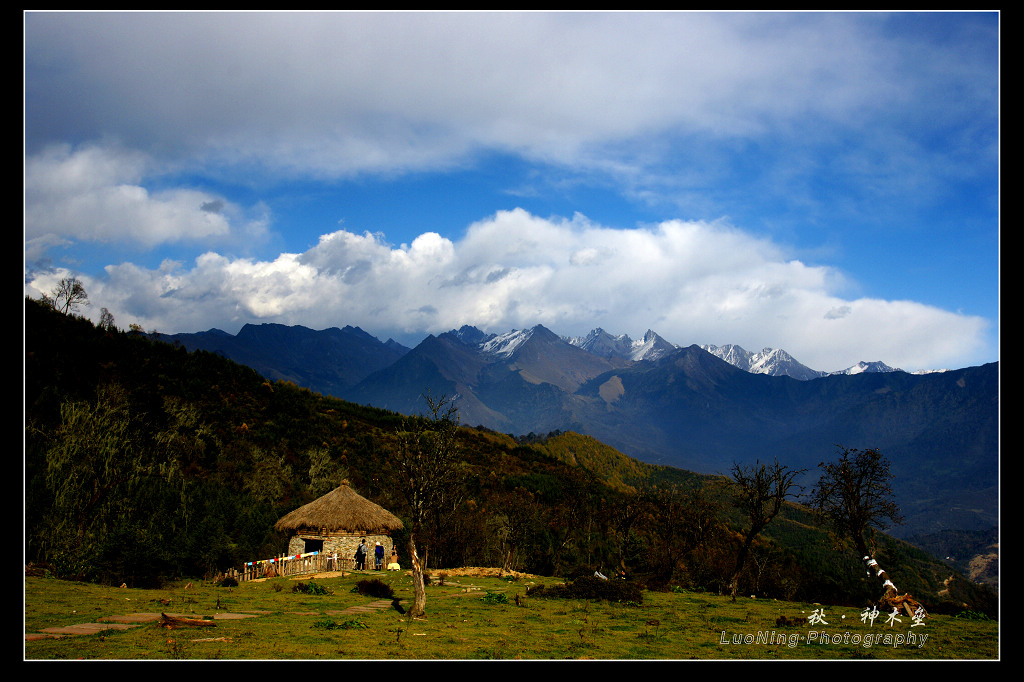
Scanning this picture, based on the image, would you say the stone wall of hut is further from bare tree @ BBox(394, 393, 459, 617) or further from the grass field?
bare tree @ BBox(394, 393, 459, 617)

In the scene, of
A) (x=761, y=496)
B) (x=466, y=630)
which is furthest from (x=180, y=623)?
(x=761, y=496)

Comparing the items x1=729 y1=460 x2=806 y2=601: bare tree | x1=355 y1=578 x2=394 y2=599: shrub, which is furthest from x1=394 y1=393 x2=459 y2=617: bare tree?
x1=729 y1=460 x2=806 y2=601: bare tree

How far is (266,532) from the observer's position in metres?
29.1

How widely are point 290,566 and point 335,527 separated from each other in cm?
436

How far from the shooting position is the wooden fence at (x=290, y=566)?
82.0ft

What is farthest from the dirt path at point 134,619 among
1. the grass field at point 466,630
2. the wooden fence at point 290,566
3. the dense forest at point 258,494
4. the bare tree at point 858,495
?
the bare tree at point 858,495

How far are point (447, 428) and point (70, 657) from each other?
10.3m

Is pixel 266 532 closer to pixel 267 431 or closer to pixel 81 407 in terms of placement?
pixel 81 407

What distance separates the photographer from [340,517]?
32844 mm

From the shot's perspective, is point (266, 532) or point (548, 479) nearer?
Result: point (266, 532)

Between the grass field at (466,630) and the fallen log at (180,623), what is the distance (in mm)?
191
